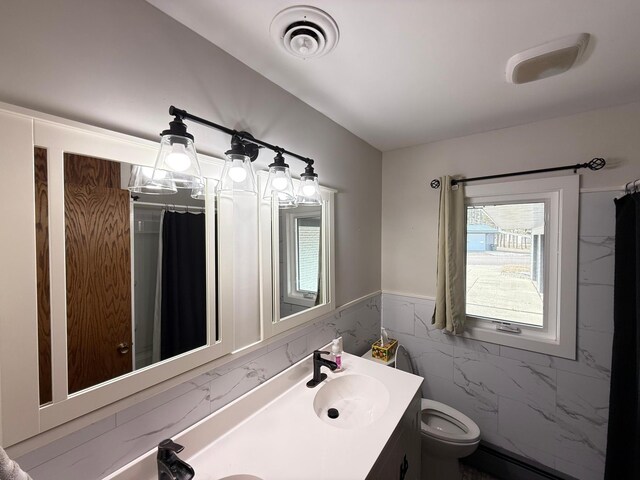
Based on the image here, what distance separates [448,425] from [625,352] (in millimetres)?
1019

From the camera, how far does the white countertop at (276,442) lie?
2.58 feet

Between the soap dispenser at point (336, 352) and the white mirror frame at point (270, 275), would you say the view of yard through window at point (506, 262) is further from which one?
the white mirror frame at point (270, 275)

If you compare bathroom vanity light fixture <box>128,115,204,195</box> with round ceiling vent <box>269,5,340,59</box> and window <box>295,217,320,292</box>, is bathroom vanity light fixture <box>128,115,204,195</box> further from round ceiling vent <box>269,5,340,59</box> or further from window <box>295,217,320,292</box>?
window <box>295,217,320,292</box>

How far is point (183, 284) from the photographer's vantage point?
900mm

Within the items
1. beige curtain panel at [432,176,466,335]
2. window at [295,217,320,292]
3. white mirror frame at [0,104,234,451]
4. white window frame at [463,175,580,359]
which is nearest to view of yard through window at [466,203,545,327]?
white window frame at [463,175,580,359]

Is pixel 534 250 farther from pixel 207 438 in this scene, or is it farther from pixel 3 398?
pixel 3 398

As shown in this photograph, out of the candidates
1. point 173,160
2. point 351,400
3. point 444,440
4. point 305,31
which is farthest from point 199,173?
point 444,440

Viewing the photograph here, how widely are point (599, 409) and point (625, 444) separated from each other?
0.70ft

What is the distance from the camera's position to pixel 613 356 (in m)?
1.31

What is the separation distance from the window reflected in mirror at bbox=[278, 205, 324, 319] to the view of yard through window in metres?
1.21

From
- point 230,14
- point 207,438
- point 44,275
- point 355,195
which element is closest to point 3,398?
point 44,275

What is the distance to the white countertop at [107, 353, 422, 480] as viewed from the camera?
79 centimetres

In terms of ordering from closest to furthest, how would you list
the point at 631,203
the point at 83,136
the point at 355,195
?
the point at 83,136
the point at 631,203
the point at 355,195

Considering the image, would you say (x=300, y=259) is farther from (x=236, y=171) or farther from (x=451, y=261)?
(x=451, y=261)
